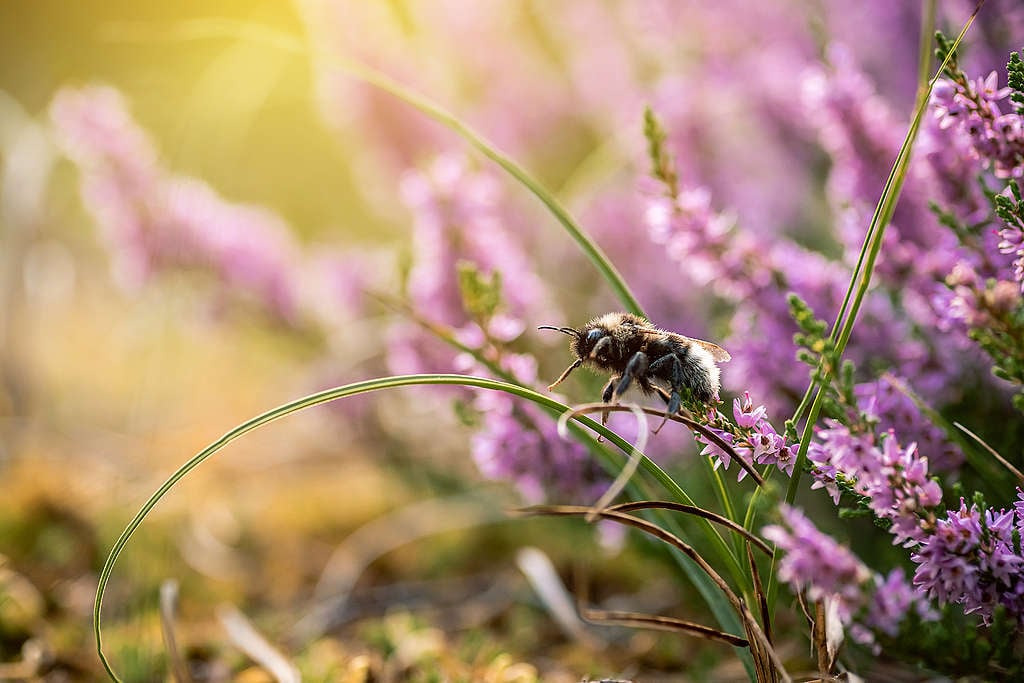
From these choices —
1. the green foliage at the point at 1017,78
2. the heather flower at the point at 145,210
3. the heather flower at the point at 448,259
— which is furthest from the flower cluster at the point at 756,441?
the heather flower at the point at 145,210

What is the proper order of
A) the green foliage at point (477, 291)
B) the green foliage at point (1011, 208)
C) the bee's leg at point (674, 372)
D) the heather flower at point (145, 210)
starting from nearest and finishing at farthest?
the green foliage at point (1011, 208) < the bee's leg at point (674, 372) < the green foliage at point (477, 291) < the heather flower at point (145, 210)

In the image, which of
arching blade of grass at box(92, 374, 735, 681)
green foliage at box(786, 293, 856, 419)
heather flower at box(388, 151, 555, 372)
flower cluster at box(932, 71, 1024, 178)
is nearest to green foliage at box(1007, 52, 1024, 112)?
flower cluster at box(932, 71, 1024, 178)

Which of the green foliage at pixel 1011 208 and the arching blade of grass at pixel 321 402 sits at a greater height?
the arching blade of grass at pixel 321 402

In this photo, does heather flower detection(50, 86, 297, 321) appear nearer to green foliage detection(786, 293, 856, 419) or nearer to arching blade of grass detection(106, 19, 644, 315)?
arching blade of grass detection(106, 19, 644, 315)

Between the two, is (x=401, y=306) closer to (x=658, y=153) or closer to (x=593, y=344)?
(x=593, y=344)

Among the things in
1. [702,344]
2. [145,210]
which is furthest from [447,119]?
[145,210]

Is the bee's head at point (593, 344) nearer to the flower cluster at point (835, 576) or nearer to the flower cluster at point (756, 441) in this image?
the flower cluster at point (756, 441)

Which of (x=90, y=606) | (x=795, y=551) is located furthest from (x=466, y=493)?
(x=795, y=551)
